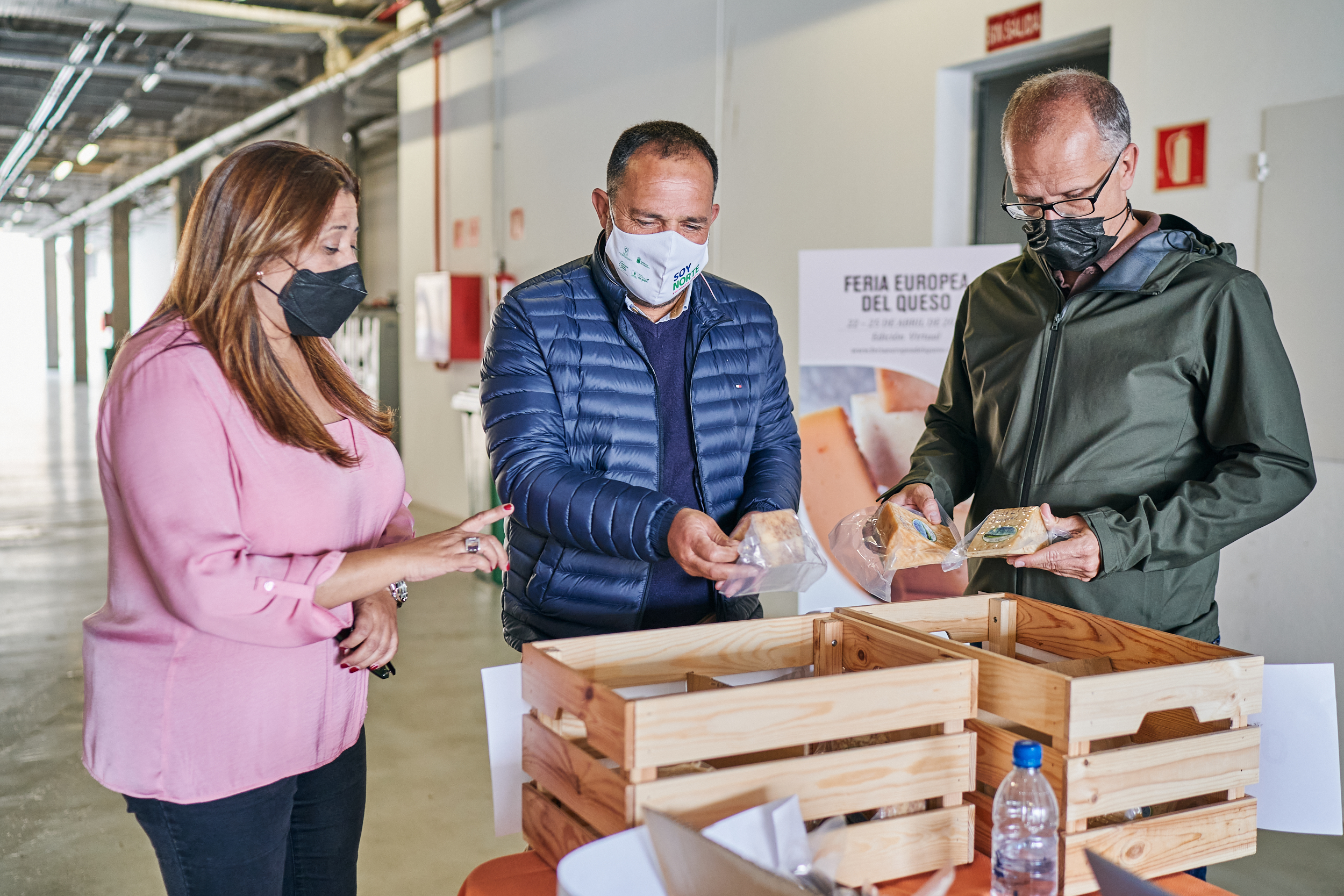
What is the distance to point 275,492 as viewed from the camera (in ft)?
4.86

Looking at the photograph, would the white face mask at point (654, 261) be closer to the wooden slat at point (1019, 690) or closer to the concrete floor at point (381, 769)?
the wooden slat at point (1019, 690)

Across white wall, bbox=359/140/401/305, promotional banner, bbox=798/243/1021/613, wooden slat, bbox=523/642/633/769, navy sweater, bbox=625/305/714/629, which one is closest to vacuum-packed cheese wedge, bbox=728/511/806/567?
navy sweater, bbox=625/305/714/629

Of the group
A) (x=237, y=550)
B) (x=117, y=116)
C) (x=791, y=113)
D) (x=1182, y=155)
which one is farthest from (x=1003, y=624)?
(x=117, y=116)

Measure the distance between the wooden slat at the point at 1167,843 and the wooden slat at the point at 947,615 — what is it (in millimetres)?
426

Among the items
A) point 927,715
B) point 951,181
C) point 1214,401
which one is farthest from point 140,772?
point 951,181

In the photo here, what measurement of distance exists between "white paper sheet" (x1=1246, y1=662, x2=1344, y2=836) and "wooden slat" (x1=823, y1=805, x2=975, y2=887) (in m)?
0.42

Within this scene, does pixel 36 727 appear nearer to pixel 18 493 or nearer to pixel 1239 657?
pixel 1239 657

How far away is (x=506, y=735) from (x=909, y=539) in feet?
2.26

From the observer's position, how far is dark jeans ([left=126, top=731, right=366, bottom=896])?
4.75 feet

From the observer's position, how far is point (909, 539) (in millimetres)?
1686

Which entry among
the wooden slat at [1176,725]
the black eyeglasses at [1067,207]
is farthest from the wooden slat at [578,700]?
the black eyeglasses at [1067,207]

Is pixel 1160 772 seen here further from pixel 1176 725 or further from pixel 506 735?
pixel 506 735

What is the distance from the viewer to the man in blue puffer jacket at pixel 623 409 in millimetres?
1813

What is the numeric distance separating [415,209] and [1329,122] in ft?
25.4
